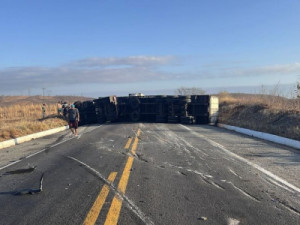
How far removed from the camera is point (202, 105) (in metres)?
25.4

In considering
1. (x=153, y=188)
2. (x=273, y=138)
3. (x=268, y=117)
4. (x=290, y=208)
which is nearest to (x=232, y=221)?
(x=290, y=208)

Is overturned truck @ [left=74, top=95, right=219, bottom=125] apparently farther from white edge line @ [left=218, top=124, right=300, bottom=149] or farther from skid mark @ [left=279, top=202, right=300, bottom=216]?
skid mark @ [left=279, top=202, right=300, bottom=216]

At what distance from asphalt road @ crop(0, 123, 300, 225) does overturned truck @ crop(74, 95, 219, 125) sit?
1468 centimetres

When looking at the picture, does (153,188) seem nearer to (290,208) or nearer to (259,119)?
(290,208)

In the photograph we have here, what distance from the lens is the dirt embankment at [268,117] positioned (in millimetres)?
15301

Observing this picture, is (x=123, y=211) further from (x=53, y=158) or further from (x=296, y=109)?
(x=296, y=109)

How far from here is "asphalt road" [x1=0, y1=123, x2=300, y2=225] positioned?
4.78 metres

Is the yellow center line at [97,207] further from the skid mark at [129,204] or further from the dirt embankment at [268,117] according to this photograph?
the dirt embankment at [268,117]

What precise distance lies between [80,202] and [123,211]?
0.94m

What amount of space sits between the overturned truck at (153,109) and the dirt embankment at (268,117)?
193 cm

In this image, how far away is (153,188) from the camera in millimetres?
6258

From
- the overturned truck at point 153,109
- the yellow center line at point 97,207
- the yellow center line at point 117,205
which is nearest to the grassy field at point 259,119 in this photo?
the overturned truck at point 153,109

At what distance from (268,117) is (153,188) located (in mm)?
15111

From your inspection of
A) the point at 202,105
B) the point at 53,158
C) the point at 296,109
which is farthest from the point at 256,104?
the point at 53,158
